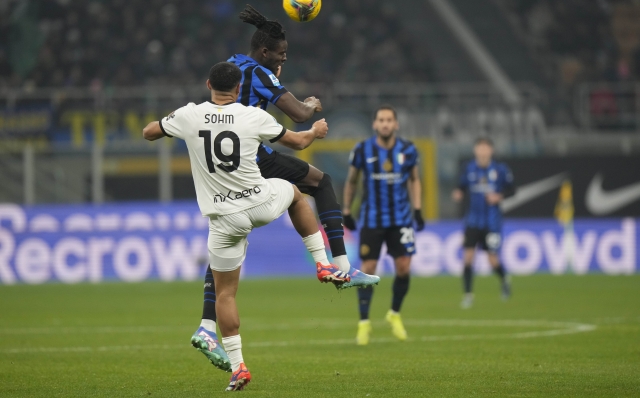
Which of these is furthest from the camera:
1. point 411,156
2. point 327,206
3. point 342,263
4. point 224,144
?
point 411,156

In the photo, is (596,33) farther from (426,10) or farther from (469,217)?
(469,217)

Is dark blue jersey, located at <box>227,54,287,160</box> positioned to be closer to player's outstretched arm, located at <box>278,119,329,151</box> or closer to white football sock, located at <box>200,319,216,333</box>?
player's outstretched arm, located at <box>278,119,329,151</box>

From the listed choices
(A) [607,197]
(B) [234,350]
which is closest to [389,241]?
(B) [234,350]

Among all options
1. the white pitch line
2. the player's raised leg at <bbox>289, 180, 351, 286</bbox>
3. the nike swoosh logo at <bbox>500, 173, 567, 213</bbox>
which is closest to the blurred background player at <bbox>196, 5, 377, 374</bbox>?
the player's raised leg at <bbox>289, 180, 351, 286</bbox>

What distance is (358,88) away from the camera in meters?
24.7

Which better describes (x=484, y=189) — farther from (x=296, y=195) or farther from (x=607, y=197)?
(x=296, y=195)

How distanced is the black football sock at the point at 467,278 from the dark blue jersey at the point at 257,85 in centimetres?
815

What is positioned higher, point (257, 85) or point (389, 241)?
point (257, 85)

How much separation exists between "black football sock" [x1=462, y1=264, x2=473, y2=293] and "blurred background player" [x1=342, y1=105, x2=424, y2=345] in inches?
171

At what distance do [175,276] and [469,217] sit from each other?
6.41 meters

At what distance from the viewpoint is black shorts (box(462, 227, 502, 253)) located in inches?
634

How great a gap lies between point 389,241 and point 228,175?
167 inches

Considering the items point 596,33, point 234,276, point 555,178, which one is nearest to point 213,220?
point 234,276

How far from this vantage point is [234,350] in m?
7.20
